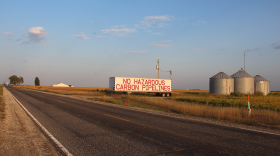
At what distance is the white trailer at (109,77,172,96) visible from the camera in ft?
135

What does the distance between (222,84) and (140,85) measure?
60.5 feet

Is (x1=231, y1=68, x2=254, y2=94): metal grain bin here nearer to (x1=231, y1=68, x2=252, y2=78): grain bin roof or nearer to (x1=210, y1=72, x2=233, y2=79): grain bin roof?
(x1=231, y1=68, x2=252, y2=78): grain bin roof

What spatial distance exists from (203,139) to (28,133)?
6520mm

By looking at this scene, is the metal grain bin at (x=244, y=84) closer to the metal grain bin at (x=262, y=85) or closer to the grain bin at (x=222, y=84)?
the grain bin at (x=222, y=84)

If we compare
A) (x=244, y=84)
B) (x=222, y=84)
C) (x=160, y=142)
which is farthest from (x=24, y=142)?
(x=244, y=84)

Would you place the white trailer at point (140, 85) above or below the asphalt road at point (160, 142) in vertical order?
above

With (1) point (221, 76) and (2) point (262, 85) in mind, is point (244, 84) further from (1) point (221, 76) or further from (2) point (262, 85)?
(2) point (262, 85)

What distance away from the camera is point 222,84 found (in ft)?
145

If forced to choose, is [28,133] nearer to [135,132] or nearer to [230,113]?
[135,132]

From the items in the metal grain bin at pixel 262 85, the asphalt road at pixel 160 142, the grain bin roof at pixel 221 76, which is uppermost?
the grain bin roof at pixel 221 76

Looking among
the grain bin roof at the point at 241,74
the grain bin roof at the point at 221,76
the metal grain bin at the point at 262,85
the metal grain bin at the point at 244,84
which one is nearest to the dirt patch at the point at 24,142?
the grain bin roof at the point at 221,76

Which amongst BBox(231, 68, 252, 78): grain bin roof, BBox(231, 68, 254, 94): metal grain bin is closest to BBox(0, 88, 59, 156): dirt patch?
BBox(231, 68, 254, 94): metal grain bin

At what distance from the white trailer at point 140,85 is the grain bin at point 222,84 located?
33.7 ft

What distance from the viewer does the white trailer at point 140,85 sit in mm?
41250
